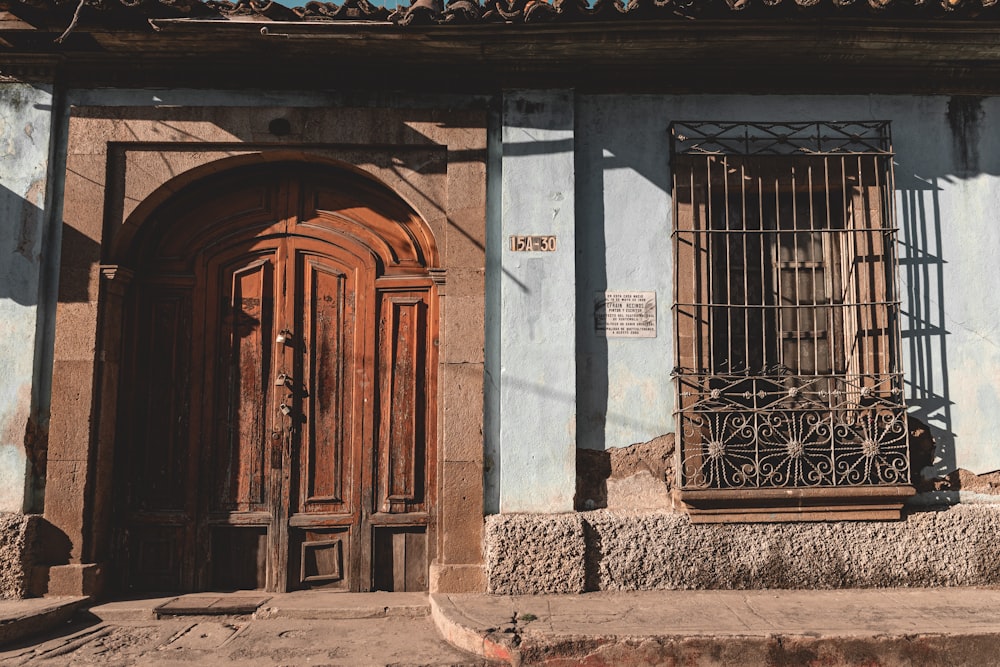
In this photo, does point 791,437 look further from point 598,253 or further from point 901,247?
point 598,253

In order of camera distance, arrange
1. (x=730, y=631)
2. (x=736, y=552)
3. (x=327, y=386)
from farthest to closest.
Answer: (x=327, y=386) → (x=736, y=552) → (x=730, y=631)

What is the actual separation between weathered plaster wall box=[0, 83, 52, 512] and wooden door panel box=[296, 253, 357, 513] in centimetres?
171

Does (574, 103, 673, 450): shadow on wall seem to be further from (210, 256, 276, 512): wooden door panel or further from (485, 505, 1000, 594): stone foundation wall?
(210, 256, 276, 512): wooden door panel

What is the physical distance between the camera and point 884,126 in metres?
5.52

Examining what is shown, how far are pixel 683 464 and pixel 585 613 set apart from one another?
1192 millimetres

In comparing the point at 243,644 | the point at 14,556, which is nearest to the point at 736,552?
the point at 243,644

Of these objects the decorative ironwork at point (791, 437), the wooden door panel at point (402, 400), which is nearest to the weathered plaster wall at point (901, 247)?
the decorative ironwork at point (791, 437)

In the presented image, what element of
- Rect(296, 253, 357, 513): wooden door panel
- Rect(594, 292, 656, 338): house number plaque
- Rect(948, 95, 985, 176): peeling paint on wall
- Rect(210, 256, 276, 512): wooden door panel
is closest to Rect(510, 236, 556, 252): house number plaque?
Rect(594, 292, 656, 338): house number plaque

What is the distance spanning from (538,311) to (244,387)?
2.10m

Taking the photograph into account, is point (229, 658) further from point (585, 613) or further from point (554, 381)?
point (554, 381)

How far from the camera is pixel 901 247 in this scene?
5488 mm

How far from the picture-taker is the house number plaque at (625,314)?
537 centimetres

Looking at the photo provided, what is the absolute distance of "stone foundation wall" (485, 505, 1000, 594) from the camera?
16.5 feet

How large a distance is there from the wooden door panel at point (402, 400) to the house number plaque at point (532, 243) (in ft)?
2.44
